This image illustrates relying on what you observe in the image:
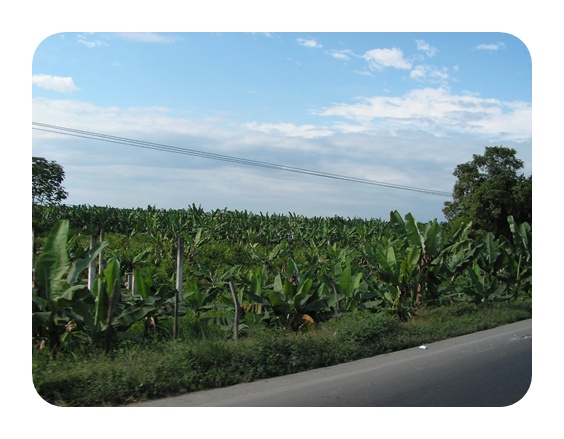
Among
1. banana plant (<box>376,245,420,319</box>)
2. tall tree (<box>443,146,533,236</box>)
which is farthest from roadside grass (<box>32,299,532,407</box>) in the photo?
tall tree (<box>443,146,533,236</box>)

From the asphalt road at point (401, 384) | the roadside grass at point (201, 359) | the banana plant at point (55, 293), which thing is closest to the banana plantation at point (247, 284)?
the banana plant at point (55, 293)

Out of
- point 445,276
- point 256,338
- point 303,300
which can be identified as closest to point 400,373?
point 256,338

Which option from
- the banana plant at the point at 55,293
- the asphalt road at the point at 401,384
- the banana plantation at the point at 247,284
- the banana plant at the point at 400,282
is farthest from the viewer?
the banana plant at the point at 400,282

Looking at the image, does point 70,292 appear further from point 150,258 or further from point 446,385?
point 150,258

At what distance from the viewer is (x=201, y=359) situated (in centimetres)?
605

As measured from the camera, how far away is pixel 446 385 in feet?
20.3

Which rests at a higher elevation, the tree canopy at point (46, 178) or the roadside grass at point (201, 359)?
the tree canopy at point (46, 178)

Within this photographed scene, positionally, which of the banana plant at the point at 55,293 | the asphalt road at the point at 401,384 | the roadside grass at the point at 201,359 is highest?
the banana plant at the point at 55,293

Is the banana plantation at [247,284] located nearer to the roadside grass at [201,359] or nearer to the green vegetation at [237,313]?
the green vegetation at [237,313]

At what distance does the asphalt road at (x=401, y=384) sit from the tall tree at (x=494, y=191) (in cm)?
1071

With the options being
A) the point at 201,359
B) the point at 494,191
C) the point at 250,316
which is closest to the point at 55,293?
the point at 201,359

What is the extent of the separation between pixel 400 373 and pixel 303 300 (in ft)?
8.58

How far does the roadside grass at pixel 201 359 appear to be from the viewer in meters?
5.22

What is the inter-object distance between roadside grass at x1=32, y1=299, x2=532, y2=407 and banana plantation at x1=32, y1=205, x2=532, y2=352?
1.09 feet
